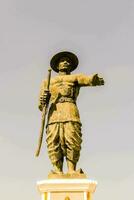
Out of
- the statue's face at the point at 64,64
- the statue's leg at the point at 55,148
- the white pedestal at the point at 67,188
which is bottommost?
the white pedestal at the point at 67,188

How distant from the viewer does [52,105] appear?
976 cm

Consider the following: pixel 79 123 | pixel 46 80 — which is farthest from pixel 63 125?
pixel 46 80

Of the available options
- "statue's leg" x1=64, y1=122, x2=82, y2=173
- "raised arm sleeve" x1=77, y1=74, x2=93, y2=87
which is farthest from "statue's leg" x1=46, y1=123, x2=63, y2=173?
"raised arm sleeve" x1=77, y1=74, x2=93, y2=87

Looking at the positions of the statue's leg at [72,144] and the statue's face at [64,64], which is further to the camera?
the statue's face at [64,64]

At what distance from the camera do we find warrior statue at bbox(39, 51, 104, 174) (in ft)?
30.7

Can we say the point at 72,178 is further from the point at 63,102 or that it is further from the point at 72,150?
the point at 63,102

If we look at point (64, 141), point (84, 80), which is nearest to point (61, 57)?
point (84, 80)

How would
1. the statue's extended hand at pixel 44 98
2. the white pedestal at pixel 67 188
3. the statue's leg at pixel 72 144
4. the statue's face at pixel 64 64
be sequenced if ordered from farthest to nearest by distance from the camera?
the statue's face at pixel 64 64
the statue's extended hand at pixel 44 98
the statue's leg at pixel 72 144
the white pedestal at pixel 67 188

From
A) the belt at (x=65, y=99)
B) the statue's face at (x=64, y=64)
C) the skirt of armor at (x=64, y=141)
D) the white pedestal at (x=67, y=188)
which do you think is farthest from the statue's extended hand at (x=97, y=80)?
the white pedestal at (x=67, y=188)

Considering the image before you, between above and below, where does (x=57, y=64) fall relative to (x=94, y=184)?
above

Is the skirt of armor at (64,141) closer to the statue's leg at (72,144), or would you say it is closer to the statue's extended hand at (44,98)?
the statue's leg at (72,144)

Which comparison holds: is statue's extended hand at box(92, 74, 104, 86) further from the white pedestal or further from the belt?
the white pedestal

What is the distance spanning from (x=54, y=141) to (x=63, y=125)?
0.34 m

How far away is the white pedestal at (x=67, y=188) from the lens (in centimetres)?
895
